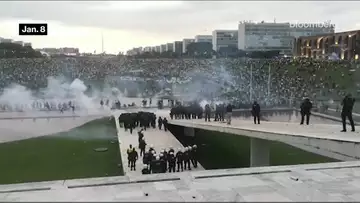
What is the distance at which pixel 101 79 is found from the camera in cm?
4916

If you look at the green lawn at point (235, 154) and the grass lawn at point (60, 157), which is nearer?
the grass lawn at point (60, 157)

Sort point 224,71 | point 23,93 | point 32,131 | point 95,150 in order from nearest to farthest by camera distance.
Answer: point 95,150 → point 32,131 → point 23,93 → point 224,71

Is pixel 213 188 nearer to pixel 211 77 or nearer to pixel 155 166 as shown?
pixel 155 166

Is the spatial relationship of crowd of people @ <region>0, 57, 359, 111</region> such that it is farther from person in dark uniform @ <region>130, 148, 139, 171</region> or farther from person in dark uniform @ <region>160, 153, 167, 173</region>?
person in dark uniform @ <region>160, 153, 167, 173</region>

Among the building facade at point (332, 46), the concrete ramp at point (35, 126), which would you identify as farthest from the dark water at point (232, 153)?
the building facade at point (332, 46)

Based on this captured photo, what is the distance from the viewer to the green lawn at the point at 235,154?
53.5ft

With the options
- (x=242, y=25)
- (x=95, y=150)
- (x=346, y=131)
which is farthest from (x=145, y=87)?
(x=242, y=25)

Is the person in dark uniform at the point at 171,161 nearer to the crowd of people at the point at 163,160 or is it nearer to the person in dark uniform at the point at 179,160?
the crowd of people at the point at 163,160

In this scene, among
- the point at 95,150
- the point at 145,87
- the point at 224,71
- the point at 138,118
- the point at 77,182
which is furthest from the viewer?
the point at 224,71

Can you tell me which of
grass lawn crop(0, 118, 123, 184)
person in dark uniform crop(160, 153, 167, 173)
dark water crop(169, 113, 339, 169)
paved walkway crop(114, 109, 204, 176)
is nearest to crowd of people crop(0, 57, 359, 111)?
dark water crop(169, 113, 339, 169)

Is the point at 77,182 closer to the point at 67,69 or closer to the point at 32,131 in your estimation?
the point at 32,131

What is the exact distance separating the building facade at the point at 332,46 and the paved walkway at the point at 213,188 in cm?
6903

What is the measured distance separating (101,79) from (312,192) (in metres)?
44.5

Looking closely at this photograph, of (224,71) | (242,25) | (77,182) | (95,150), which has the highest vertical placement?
(242,25)
